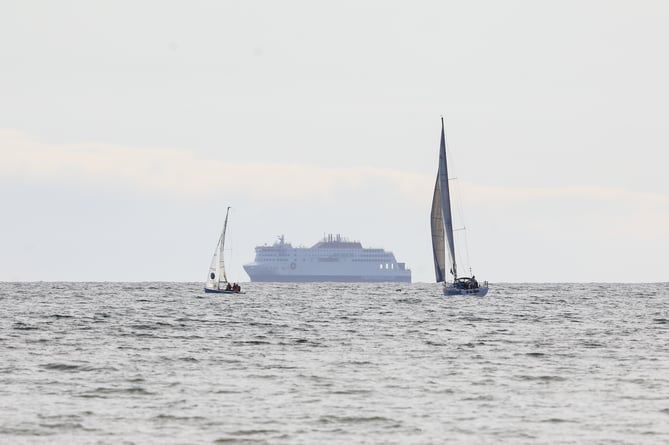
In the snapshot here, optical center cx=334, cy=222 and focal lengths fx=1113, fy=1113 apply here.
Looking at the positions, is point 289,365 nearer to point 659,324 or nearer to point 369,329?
point 369,329

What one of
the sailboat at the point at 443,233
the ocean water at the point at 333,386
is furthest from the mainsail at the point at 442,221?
the ocean water at the point at 333,386

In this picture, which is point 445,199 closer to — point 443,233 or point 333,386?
point 443,233

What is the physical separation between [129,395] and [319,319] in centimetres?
3800

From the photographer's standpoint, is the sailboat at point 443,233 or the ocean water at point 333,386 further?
the sailboat at point 443,233

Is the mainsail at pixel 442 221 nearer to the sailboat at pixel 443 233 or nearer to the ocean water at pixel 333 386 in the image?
the sailboat at pixel 443 233

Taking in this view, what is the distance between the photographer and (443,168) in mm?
104438

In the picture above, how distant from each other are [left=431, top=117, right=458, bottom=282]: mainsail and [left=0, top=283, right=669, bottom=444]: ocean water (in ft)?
160

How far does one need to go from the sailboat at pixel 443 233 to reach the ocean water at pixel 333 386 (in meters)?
46.8

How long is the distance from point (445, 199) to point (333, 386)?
75180 mm

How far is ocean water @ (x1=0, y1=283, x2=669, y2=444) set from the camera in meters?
22.2

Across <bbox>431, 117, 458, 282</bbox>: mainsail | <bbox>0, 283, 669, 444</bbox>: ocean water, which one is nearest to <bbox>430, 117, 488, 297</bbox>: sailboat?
<bbox>431, 117, 458, 282</bbox>: mainsail

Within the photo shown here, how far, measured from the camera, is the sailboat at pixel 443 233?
100312mm

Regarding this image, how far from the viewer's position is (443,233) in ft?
338

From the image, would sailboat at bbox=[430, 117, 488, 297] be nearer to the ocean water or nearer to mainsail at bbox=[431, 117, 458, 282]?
mainsail at bbox=[431, 117, 458, 282]
